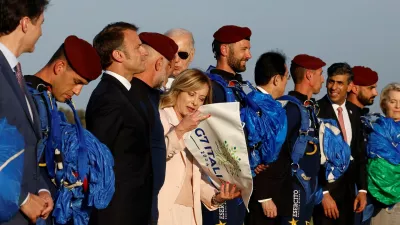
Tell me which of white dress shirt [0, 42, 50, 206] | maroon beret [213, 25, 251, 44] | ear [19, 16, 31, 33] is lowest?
maroon beret [213, 25, 251, 44]

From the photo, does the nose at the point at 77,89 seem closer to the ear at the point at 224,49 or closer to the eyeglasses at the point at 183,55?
the eyeglasses at the point at 183,55

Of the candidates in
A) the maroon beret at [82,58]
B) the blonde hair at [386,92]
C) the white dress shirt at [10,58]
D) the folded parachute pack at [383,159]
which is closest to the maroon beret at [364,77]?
the blonde hair at [386,92]

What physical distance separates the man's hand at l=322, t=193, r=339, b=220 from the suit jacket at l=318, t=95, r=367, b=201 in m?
0.09

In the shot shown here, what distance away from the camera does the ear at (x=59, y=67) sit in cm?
587

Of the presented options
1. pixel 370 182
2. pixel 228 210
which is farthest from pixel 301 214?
pixel 370 182

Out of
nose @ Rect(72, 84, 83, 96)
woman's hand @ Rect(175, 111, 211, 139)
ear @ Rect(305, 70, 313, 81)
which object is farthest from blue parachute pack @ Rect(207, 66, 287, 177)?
nose @ Rect(72, 84, 83, 96)

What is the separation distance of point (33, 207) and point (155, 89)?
6.94 ft

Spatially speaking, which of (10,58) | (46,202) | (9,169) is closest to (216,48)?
(46,202)

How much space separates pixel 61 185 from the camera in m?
5.77

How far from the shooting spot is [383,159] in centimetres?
1053

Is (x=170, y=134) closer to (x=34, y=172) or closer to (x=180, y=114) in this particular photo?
(x=180, y=114)

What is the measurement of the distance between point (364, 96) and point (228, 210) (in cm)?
353

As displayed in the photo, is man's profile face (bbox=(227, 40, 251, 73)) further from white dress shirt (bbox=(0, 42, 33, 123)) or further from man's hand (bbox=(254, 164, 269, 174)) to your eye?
white dress shirt (bbox=(0, 42, 33, 123))

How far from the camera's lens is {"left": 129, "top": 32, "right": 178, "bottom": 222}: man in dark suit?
21.4ft
